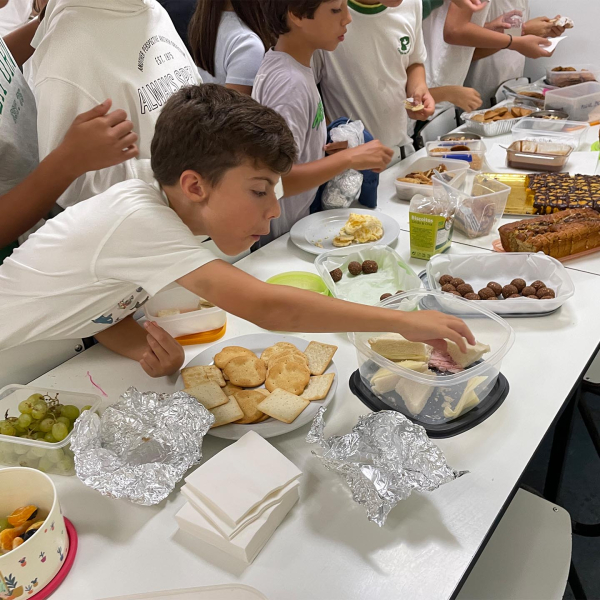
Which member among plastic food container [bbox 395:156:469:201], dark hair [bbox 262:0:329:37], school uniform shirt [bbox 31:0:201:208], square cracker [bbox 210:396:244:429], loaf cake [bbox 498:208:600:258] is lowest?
square cracker [bbox 210:396:244:429]

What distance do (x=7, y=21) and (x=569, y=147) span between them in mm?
2359

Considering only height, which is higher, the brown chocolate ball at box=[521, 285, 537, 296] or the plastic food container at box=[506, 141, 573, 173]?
the plastic food container at box=[506, 141, 573, 173]

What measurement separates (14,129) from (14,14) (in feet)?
4.12

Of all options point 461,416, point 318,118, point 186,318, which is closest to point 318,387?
point 461,416

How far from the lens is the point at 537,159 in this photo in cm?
205

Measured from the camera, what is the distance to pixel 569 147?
205cm

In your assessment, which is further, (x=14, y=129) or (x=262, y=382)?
(x=14, y=129)

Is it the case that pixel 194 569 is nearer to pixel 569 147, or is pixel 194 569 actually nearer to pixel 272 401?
pixel 272 401

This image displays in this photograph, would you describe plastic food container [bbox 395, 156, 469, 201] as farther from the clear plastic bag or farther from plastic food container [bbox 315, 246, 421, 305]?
plastic food container [bbox 315, 246, 421, 305]

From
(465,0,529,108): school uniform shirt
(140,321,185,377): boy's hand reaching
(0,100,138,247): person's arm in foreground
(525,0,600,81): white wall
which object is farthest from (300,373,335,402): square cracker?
(525,0,600,81): white wall

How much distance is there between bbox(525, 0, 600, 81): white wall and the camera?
11.1 feet

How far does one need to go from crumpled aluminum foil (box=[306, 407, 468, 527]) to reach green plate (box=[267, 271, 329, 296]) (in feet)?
1.88

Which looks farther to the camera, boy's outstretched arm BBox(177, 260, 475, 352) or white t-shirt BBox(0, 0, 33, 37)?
white t-shirt BBox(0, 0, 33, 37)

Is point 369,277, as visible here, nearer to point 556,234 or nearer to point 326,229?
point 326,229
